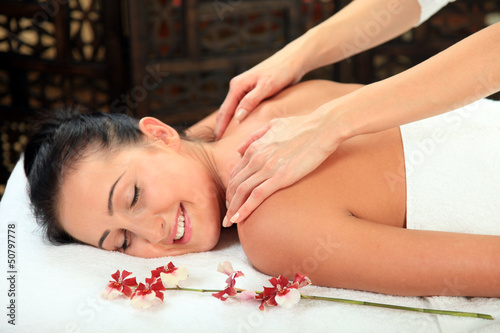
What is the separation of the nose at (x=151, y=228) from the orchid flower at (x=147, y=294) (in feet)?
0.54

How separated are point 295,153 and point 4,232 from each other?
2.86 ft

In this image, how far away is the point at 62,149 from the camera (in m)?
1.47

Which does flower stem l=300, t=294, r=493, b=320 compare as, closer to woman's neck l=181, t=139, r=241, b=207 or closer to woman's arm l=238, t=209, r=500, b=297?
woman's arm l=238, t=209, r=500, b=297

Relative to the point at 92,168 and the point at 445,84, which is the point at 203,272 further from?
the point at 445,84

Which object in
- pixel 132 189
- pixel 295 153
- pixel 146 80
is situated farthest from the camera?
pixel 146 80

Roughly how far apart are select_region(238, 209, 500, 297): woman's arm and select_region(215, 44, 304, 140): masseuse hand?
1.55ft

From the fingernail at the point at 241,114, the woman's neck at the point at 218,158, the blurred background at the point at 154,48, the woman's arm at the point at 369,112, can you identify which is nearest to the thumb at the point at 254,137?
the woman's arm at the point at 369,112

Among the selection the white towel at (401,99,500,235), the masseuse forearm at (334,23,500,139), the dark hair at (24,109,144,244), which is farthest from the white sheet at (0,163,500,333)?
the masseuse forearm at (334,23,500,139)

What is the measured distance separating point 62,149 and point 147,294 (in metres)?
0.50

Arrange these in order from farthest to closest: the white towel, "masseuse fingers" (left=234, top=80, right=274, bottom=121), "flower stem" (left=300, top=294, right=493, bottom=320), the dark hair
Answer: "masseuse fingers" (left=234, top=80, right=274, bottom=121) < the dark hair < the white towel < "flower stem" (left=300, top=294, right=493, bottom=320)

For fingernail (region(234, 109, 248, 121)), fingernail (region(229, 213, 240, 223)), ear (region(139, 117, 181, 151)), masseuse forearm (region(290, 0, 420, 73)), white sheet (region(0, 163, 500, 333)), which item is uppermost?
masseuse forearm (region(290, 0, 420, 73))

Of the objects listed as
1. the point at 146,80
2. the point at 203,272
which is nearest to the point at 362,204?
the point at 203,272

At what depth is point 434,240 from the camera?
117 cm

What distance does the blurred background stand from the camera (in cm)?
274
